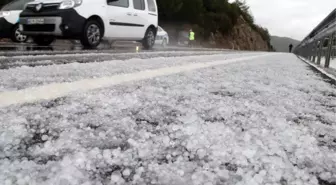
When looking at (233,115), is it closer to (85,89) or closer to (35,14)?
(85,89)

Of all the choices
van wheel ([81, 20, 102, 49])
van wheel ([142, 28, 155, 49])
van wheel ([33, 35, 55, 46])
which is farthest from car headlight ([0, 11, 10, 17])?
van wheel ([142, 28, 155, 49])

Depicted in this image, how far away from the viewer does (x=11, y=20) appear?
8992 mm

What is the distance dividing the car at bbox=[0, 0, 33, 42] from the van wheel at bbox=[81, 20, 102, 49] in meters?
3.03

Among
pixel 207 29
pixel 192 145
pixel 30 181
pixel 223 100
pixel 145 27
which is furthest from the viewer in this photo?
pixel 207 29

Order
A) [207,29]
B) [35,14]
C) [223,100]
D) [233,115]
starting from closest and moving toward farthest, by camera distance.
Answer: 1. [233,115]
2. [223,100]
3. [35,14]
4. [207,29]

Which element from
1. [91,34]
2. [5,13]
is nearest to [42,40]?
[91,34]

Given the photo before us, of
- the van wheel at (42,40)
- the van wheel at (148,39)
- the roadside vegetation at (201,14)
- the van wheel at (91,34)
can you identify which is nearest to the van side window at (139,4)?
the van wheel at (148,39)

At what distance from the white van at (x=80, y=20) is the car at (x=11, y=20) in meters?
1.60

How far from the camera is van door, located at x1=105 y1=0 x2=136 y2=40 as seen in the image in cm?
753

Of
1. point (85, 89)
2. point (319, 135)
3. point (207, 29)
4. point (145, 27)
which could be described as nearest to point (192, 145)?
point (319, 135)

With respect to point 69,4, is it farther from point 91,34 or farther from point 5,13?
point 5,13

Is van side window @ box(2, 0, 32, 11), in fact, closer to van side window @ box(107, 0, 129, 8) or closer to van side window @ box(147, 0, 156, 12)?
→ van side window @ box(107, 0, 129, 8)

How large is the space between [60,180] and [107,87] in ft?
4.39

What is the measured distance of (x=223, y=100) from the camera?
1901 mm
